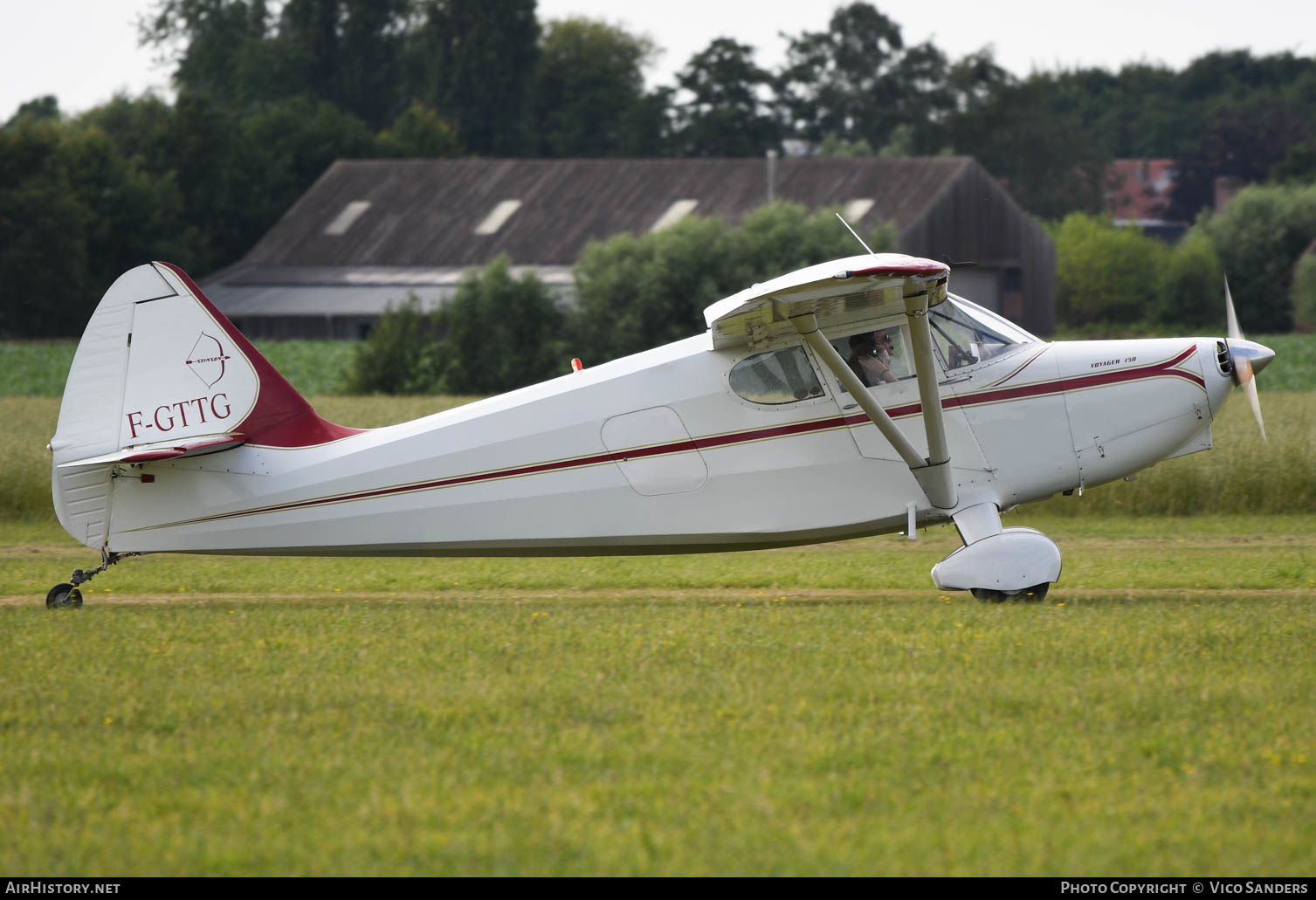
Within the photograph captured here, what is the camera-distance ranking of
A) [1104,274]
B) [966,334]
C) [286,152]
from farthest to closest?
1. [1104,274]
2. [286,152]
3. [966,334]

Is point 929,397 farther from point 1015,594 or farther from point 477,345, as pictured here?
point 477,345

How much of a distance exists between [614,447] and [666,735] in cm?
405

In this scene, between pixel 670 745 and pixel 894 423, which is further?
pixel 894 423

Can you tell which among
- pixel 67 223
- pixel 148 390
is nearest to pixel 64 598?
pixel 148 390

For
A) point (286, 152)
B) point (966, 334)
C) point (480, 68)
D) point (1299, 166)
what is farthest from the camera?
point (480, 68)

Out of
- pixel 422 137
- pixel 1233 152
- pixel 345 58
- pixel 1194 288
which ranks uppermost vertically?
pixel 345 58

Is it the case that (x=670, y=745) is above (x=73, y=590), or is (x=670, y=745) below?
below

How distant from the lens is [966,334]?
10930 mm

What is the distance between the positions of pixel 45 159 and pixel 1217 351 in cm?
5393

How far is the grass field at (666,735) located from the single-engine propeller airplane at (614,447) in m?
0.62

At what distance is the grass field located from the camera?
217 inches

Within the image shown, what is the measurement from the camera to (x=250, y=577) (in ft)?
44.4
